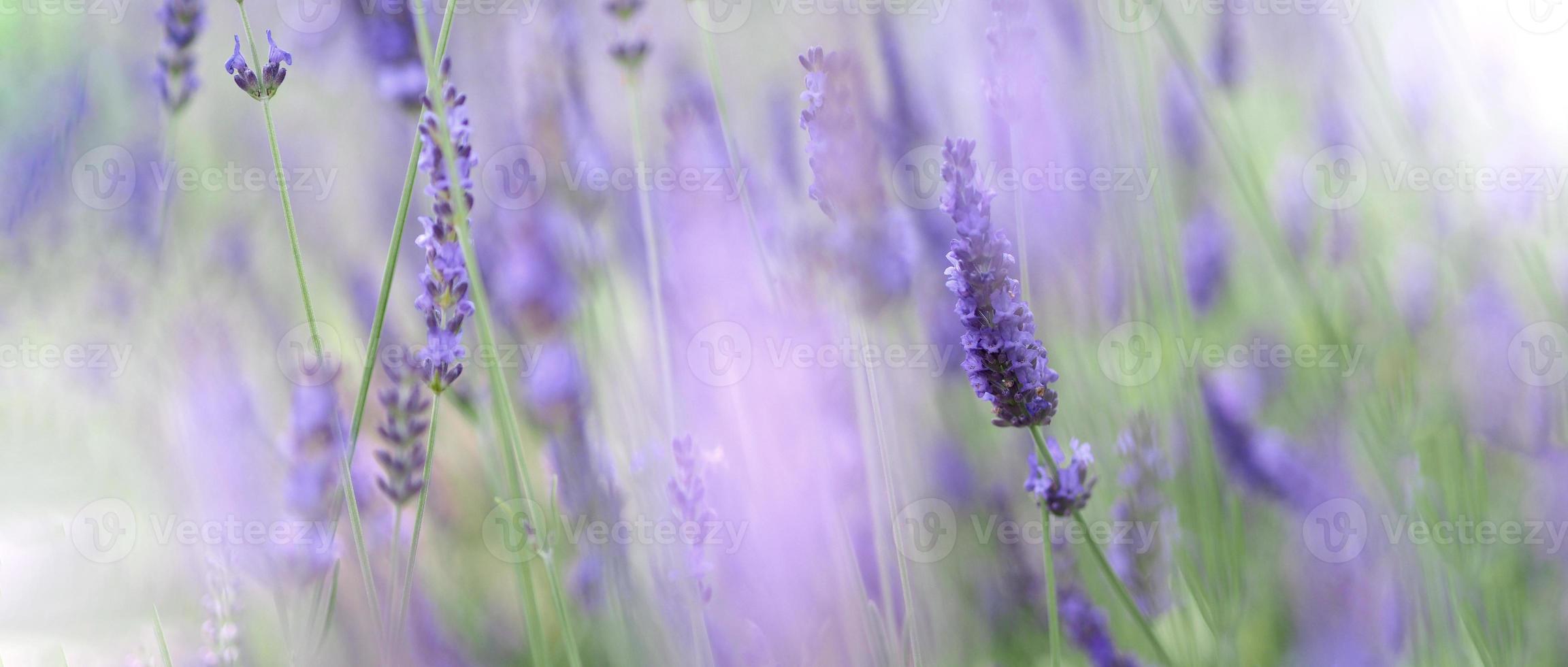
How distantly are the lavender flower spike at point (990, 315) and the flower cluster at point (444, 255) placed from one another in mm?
271

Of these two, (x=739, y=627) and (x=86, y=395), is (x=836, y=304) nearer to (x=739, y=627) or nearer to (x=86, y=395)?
(x=739, y=627)

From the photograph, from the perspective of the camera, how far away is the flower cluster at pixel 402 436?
560 mm

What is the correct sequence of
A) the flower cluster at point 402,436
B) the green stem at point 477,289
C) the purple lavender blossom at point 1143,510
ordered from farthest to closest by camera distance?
the purple lavender blossom at point 1143,510, the flower cluster at point 402,436, the green stem at point 477,289

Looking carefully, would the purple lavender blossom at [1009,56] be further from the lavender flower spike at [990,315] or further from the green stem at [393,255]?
the green stem at [393,255]

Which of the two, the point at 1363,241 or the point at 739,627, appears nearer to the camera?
the point at 739,627

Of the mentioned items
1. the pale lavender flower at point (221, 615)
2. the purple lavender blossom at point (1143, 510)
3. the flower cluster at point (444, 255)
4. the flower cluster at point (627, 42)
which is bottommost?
the purple lavender blossom at point (1143, 510)

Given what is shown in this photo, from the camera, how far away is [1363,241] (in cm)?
105

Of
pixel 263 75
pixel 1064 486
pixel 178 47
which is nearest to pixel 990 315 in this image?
pixel 1064 486

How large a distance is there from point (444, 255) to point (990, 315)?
1.02ft

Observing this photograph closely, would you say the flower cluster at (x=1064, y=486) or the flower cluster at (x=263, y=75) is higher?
the flower cluster at (x=263, y=75)

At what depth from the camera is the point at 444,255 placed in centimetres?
52

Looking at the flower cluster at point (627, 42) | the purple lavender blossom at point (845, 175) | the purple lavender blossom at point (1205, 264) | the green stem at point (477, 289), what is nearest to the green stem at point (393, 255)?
the green stem at point (477, 289)

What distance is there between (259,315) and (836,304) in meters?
0.96

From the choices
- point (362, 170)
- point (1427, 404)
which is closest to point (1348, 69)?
point (1427, 404)
